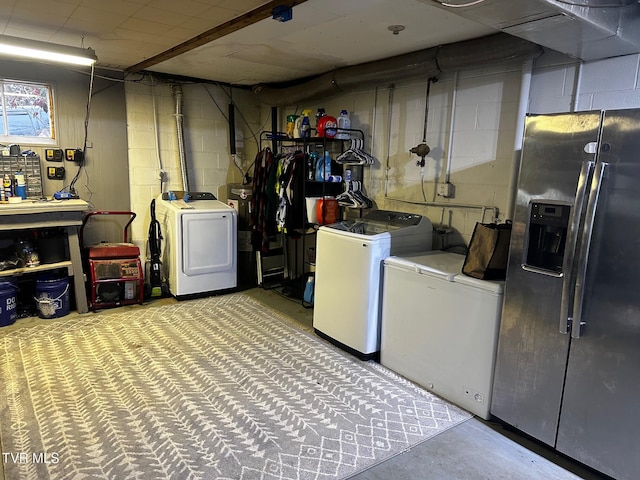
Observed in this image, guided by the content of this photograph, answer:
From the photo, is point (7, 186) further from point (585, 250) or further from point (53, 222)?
point (585, 250)

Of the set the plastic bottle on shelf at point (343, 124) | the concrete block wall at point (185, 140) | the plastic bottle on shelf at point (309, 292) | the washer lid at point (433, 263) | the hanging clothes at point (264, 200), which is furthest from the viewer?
the concrete block wall at point (185, 140)

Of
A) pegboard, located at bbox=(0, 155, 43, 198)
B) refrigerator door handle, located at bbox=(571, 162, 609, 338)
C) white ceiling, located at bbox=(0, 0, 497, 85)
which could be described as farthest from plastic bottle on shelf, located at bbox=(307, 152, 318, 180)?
refrigerator door handle, located at bbox=(571, 162, 609, 338)

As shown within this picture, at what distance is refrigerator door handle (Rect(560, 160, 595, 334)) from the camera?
1.95m

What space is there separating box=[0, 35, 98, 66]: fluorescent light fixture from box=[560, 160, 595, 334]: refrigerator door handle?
3.44 meters

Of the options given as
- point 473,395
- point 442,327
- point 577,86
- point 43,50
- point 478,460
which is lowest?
point 478,460

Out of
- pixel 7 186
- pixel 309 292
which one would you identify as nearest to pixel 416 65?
pixel 309 292

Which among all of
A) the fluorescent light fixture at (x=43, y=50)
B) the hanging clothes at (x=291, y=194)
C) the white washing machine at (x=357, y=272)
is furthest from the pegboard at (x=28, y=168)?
→ the white washing machine at (x=357, y=272)

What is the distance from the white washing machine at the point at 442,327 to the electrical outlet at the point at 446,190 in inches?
20.8

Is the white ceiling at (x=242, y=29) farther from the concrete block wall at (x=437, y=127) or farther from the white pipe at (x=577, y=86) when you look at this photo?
the white pipe at (x=577, y=86)

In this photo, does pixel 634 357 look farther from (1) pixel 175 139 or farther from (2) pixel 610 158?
(1) pixel 175 139

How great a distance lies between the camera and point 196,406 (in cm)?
259

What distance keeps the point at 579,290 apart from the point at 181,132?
422 cm

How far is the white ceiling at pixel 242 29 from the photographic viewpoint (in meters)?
2.61

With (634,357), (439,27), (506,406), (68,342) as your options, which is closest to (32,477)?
(68,342)
